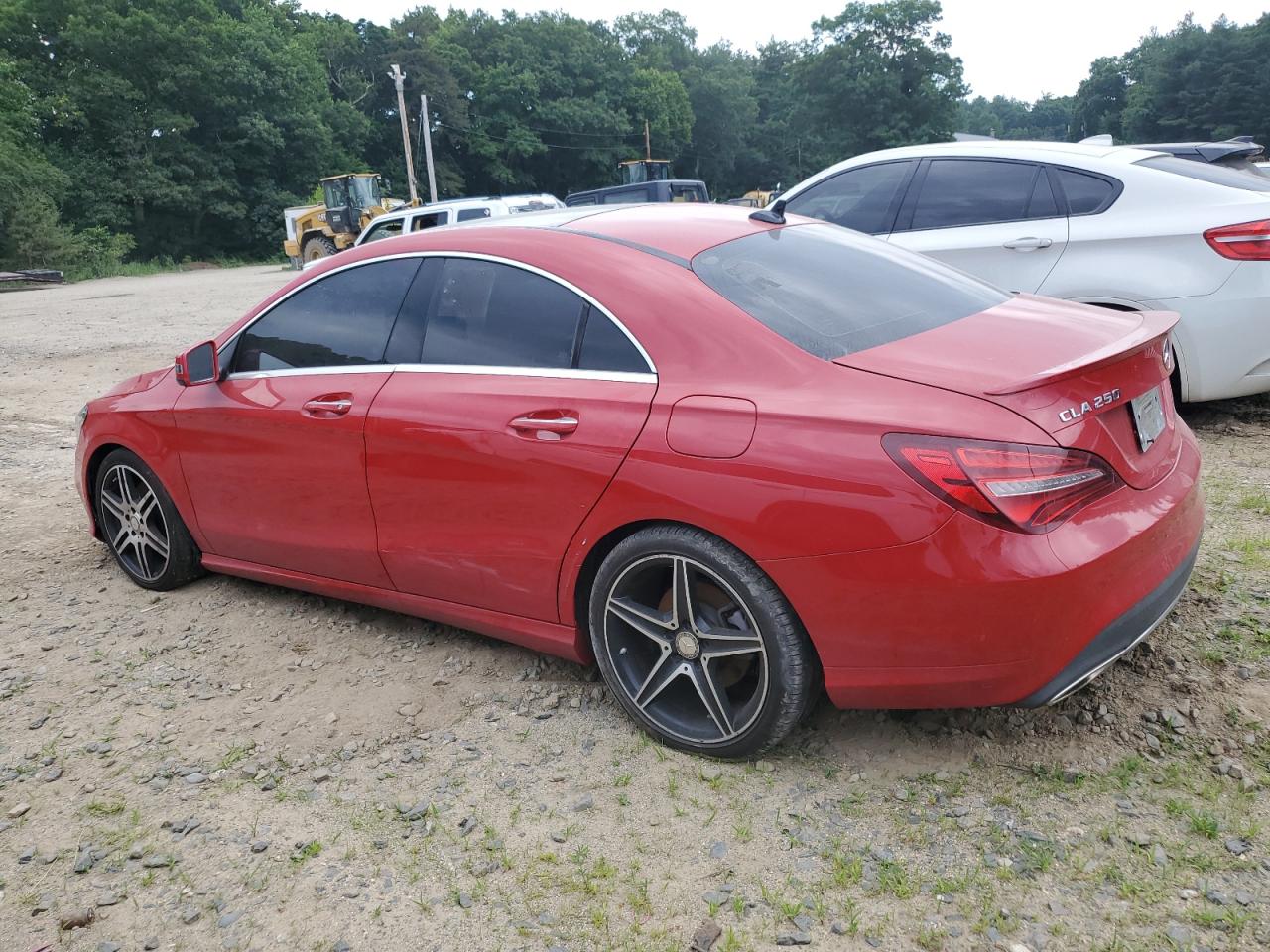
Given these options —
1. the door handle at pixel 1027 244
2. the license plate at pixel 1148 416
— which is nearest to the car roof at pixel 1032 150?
the door handle at pixel 1027 244

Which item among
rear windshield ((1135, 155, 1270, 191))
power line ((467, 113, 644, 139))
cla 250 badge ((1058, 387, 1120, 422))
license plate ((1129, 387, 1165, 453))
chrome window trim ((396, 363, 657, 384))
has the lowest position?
license plate ((1129, 387, 1165, 453))

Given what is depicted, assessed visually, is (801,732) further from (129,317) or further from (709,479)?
(129,317)

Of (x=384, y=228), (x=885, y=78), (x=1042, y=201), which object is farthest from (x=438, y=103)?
(x=1042, y=201)

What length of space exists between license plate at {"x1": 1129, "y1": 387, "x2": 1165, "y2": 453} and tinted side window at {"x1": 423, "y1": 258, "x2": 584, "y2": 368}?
1.61 meters

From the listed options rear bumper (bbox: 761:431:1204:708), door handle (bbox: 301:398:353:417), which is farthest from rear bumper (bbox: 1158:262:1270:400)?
door handle (bbox: 301:398:353:417)

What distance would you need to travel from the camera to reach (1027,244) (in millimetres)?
5613

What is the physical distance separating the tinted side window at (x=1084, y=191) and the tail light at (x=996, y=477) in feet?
12.1

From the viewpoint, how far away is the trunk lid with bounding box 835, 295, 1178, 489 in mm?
2412

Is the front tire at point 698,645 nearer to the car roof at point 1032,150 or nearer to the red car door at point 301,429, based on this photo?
the red car door at point 301,429

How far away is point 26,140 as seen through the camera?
Result: 42156 millimetres

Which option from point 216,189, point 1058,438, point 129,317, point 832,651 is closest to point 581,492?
point 832,651

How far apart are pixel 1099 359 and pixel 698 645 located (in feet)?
4.28

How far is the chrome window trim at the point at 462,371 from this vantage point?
2.88 m

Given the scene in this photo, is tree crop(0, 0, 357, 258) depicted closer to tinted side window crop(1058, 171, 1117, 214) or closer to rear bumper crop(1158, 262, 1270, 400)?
tinted side window crop(1058, 171, 1117, 214)
